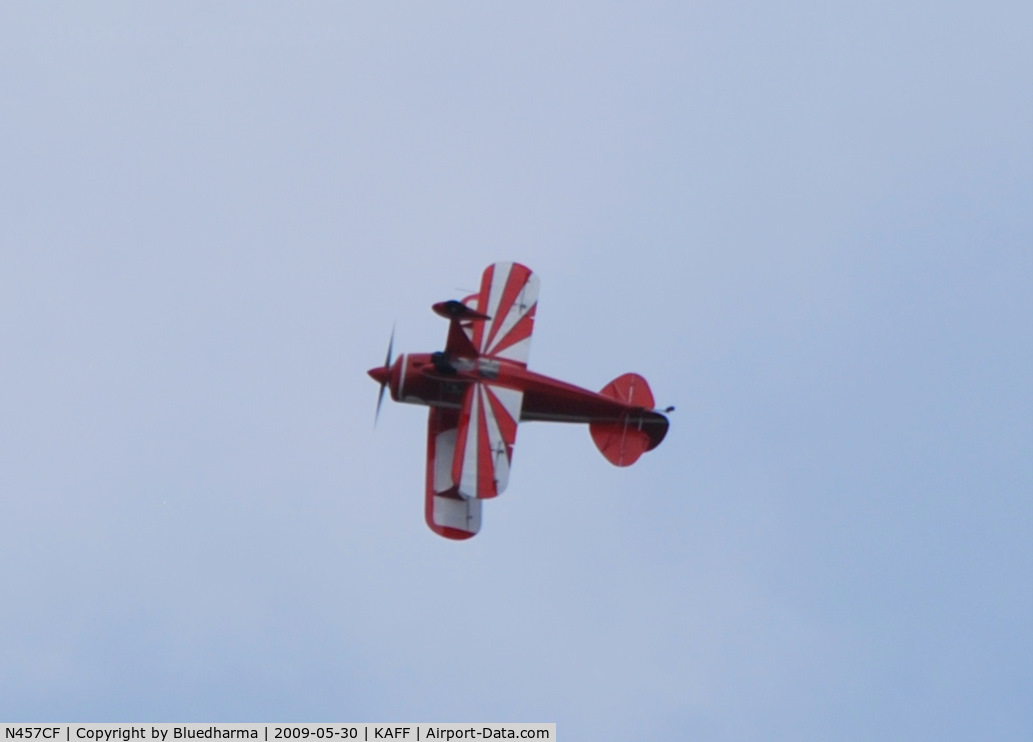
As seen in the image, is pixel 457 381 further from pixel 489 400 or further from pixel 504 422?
pixel 504 422

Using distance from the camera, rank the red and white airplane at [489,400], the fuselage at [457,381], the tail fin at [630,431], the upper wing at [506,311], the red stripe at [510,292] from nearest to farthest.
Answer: the red and white airplane at [489,400]
the fuselage at [457,381]
the upper wing at [506,311]
the red stripe at [510,292]
the tail fin at [630,431]

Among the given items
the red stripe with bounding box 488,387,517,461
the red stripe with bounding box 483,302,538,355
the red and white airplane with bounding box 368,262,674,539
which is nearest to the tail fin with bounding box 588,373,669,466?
the red and white airplane with bounding box 368,262,674,539

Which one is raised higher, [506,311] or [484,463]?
[506,311]

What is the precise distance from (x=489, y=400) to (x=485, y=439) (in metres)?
0.98

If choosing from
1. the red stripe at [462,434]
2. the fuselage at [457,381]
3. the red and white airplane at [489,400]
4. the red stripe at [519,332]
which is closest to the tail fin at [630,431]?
the red and white airplane at [489,400]

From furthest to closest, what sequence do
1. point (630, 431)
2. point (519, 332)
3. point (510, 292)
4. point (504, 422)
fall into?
point (630, 431)
point (510, 292)
point (519, 332)
point (504, 422)

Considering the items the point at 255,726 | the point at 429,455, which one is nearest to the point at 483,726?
the point at 255,726

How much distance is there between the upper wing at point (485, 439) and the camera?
28359mm

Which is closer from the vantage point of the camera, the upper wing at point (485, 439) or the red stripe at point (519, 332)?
the upper wing at point (485, 439)

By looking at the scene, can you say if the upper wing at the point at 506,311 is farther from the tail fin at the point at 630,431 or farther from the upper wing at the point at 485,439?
the tail fin at the point at 630,431

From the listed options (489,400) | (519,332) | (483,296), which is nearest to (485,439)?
(489,400)

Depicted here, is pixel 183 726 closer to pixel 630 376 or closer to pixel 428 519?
pixel 428 519

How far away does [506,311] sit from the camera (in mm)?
30828

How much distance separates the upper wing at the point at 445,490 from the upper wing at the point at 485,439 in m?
0.64
